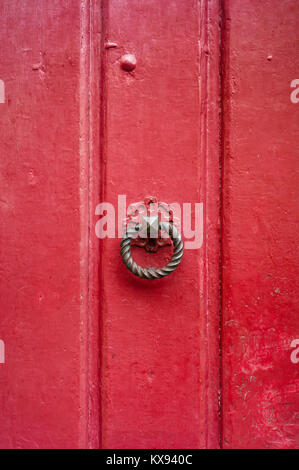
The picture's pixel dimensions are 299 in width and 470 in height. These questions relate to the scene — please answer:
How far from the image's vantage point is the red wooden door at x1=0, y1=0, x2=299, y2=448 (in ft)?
1.28

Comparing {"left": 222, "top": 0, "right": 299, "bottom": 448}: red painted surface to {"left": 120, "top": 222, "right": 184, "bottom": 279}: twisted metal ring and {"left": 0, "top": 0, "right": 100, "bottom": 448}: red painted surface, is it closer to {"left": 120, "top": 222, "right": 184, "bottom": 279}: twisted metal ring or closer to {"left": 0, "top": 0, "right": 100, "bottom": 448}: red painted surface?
{"left": 120, "top": 222, "right": 184, "bottom": 279}: twisted metal ring

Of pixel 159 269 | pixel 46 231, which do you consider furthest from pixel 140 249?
pixel 46 231

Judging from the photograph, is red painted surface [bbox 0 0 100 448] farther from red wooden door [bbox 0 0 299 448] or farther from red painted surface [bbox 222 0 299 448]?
red painted surface [bbox 222 0 299 448]

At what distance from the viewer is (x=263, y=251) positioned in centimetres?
40

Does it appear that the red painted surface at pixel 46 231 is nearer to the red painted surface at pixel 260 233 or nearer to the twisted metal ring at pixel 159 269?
the twisted metal ring at pixel 159 269

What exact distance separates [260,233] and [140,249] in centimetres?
20

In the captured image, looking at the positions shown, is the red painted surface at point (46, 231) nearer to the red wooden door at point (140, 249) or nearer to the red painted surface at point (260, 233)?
the red wooden door at point (140, 249)

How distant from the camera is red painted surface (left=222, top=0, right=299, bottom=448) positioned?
0.39 metres

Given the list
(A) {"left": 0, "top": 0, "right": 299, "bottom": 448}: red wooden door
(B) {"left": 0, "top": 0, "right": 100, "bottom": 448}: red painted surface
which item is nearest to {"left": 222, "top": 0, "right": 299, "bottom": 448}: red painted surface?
(A) {"left": 0, "top": 0, "right": 299, "bottom": 448}: red wooden door

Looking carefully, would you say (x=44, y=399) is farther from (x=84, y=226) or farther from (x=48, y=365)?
(x=84, y=226)

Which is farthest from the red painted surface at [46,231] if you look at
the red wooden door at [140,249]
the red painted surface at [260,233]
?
the red painted surface at [260,233]

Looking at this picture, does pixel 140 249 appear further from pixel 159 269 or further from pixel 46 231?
pixel 46 231

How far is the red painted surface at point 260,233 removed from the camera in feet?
1.27

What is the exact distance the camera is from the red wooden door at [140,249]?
39 cm
